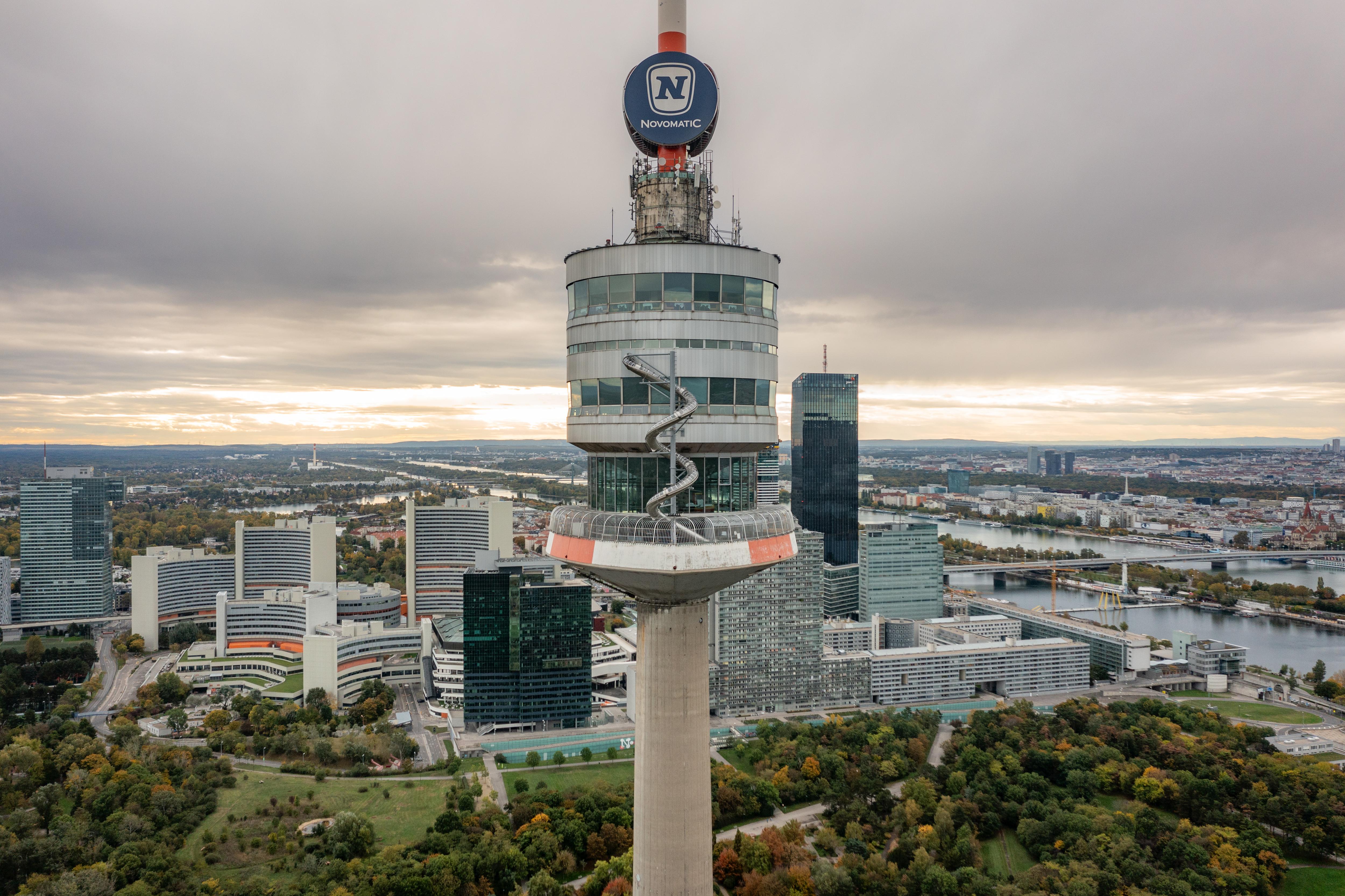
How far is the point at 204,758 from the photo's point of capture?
45.0m

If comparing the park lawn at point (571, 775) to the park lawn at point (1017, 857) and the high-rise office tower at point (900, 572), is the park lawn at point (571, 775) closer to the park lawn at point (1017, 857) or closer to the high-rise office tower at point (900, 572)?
the park lawn at point (1017, 857)

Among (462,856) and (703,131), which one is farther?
(462,856)

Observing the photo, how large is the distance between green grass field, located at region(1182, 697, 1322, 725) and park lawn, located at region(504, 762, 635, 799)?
155 ft

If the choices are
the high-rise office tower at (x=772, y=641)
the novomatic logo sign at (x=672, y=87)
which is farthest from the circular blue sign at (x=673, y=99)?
the high-rise office tower at (x=772, y=641)

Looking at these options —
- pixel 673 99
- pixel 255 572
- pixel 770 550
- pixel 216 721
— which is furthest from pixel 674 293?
pixel 255 572

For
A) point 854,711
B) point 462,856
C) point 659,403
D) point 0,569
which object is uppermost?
point 659,403

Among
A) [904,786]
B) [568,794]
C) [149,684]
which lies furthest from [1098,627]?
[149,684]

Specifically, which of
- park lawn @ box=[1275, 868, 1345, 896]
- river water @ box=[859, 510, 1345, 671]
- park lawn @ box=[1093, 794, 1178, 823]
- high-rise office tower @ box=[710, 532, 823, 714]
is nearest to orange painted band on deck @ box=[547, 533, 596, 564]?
park lawn @ box=[1093, 794, 1178, 823]

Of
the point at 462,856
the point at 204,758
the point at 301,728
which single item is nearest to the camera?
A: the point at 462,856

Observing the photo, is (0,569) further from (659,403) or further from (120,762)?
(659,403)

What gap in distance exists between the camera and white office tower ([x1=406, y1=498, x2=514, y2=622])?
8369 centimetres

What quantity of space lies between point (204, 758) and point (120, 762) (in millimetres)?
4200

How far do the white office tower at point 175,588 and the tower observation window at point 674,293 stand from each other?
66.7 metres

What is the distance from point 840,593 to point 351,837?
64.5 meters
